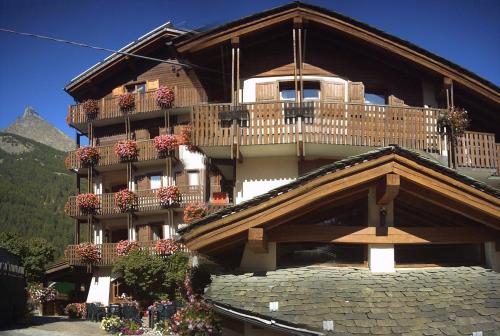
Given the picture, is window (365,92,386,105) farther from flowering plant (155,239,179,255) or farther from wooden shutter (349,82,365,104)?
flowering plant (155,239,179,255)

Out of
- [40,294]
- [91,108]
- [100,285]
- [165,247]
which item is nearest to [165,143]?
[165,247]

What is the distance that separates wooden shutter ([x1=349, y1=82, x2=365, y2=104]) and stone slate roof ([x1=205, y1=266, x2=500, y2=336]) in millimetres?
8278

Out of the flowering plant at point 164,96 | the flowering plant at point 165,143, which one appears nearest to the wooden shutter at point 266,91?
the flowering plant at point 165,143

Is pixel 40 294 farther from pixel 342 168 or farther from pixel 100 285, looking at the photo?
pixel 342 168

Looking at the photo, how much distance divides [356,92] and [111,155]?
1930 cm

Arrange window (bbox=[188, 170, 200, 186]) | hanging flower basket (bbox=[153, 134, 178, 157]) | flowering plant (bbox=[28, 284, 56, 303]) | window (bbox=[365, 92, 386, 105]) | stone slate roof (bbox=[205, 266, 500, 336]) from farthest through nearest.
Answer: window (bbox=[188, 170, 200, 186]) → hanging flower basket (bbox=[153, 134, 178, 157]) → flowering plant (bbox=[28, 284, 56, 303]) → window (bbox=[365, 92, 386, 105]) → stone slate roof (bbox=[205, 266, 500, 336])

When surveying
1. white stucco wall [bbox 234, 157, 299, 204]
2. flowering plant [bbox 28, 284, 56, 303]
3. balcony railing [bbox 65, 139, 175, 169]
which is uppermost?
balcony railing [bbox 65, 139, 175, 169]

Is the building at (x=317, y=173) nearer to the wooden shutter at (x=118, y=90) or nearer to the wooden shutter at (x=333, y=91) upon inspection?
the wooden shutter at (x=333, y=91)

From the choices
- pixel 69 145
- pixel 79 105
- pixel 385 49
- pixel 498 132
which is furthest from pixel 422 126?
pixel 69 145

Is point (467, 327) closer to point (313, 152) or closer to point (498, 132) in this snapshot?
point (313, 152)

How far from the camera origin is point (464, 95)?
1809 cm

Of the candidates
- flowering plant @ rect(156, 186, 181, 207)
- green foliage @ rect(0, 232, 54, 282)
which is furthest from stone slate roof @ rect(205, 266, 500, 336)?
green foliage @ rect(0, 232, 54, 282)

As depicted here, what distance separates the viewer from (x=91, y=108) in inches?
1337

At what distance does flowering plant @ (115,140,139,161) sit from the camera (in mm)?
32156
